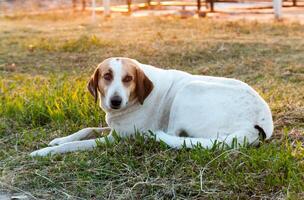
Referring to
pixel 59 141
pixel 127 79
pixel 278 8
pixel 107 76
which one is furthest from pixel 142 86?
pixel 278 8

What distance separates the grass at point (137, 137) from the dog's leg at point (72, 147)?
4.1 inches

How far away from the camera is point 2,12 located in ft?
65.6

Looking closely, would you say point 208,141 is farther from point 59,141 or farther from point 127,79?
point 59,141

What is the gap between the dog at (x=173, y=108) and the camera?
4895 millimetres

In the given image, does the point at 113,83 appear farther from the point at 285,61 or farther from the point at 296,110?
the point at 285,61

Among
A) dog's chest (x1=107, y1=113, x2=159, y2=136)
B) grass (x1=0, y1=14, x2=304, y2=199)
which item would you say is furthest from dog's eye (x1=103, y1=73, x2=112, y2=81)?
grass (x1=0, y1=14, x2=304, y2=199)

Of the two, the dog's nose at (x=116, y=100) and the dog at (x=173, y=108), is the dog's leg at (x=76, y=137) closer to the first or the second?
the dog at (x=173, y=108)

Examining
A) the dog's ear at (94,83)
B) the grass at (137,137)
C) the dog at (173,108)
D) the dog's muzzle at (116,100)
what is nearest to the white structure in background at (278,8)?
the grass at (137,137)

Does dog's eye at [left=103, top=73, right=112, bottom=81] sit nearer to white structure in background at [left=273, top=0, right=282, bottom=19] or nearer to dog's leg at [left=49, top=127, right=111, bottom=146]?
dog's leg at [left=49, top=127, right=111, bottom=146]

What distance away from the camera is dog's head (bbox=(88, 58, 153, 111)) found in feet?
16.5

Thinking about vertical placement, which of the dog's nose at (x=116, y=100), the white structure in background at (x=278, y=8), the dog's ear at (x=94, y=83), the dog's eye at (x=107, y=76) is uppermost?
the dog's eye at (x=107, y=76)

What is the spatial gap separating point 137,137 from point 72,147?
0.57m

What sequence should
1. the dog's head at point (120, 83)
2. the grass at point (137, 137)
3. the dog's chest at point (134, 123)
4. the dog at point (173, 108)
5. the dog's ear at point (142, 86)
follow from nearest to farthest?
1. the grass at point (137, 137)
2. the dog at point (173, 108)
3. the dog's head at point (120, 83)
4. the dog's ear at point (142, 86)
5. the dog's chest at point (134, 123)

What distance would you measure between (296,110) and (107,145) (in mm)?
2037
